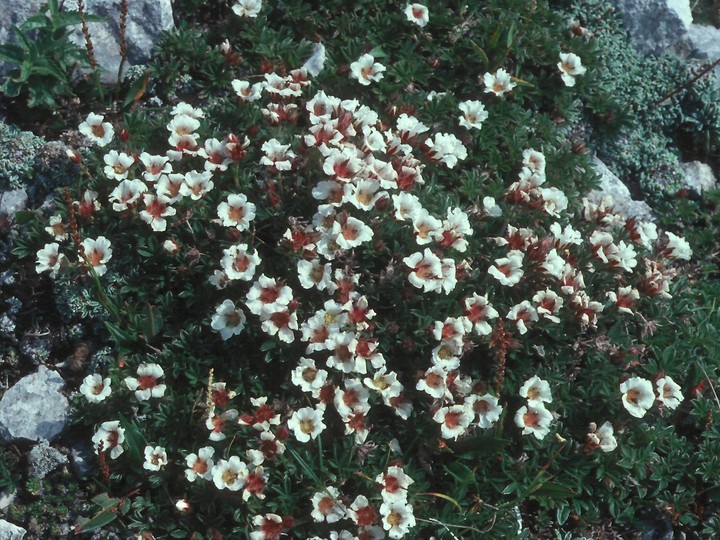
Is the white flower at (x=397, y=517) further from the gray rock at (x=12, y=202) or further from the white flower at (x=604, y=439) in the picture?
the gray rock at (x=12, y=202)

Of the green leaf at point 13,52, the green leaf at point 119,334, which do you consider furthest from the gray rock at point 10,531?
the green leaf at point 13,52

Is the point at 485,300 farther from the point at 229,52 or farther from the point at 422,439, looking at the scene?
the point at 229,52

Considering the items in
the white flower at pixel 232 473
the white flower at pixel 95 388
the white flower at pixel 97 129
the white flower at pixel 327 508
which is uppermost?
the white flower at pixel 97 129

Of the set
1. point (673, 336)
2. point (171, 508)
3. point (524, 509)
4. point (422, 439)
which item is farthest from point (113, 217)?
point (673, 336)

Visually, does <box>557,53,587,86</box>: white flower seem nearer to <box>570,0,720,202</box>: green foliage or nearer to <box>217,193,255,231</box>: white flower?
<box>570,0,720,202</box>: green foliage

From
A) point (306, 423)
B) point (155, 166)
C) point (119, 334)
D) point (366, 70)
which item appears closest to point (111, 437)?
point (119, 334)

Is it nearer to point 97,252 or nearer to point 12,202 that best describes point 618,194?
point 97,252

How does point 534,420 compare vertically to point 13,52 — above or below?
below
